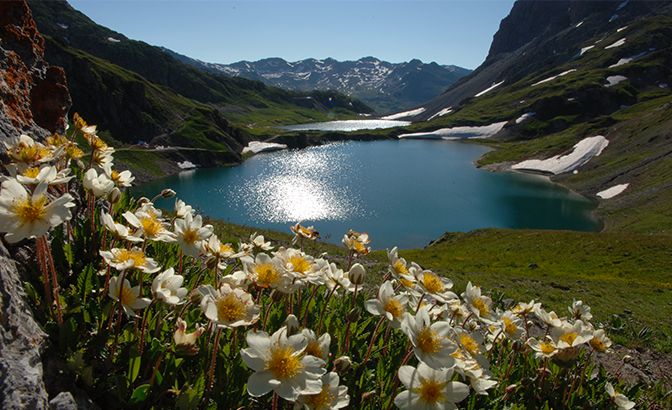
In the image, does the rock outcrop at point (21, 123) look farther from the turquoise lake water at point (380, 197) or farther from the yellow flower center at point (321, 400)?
the turquoise lake water at point (380, 197)

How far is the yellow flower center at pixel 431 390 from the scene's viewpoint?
101 inches

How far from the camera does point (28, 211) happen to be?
2.33m

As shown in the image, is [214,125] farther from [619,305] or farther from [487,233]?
[619,305]

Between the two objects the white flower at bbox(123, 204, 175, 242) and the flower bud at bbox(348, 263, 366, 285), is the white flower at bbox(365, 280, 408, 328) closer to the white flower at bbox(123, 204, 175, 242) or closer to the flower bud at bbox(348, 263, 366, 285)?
the flower bud at bbox(348, 263, 366, 285)

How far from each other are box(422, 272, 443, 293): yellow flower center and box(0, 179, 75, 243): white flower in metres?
2.80

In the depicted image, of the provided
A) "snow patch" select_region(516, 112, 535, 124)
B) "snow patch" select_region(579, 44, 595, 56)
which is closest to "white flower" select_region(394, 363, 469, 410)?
"snow patch" select_region(516, 112, 535, 124)

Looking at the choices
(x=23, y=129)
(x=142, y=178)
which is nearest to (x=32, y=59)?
(x=23, y=129)

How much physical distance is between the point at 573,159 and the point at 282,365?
90.4m

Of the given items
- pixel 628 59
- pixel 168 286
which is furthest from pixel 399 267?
pixel 628 59

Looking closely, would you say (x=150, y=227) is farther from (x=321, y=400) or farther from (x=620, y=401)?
(x=620, y=401)

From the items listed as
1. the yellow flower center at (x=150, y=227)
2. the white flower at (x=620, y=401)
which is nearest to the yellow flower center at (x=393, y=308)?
the yellow flower center at (x=150, y=227)

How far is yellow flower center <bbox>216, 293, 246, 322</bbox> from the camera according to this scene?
100 inches

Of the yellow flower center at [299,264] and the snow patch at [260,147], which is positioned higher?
the yellow flower center at [299,264]

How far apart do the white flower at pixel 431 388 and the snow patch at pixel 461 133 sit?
145121mm
